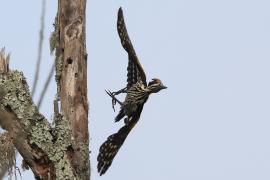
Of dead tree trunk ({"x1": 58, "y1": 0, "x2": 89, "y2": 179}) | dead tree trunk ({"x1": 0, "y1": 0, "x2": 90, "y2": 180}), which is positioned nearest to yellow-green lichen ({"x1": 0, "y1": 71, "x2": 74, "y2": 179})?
dead tree trunk ({"x1": 0, "y1": 0, "x2": 90, "y2": 180})

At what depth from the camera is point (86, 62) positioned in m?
4.75

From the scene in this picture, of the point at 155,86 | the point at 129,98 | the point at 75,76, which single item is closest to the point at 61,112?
the point at 75,76

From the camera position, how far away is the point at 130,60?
5.89 meters

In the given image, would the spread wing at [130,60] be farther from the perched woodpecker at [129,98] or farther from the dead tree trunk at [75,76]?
the dead tree trunk at [75,76]

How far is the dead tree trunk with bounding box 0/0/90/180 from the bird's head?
110 centimetres

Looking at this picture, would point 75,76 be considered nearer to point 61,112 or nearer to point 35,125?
point 61,112

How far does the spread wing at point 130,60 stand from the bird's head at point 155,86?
0.21 ft

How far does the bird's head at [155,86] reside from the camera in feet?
18.7

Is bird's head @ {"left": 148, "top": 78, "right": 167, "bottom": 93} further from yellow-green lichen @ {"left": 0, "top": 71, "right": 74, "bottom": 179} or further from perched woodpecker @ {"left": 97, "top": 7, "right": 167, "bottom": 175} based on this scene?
yellow-green lichen @ {"left": 0, "top": 71, "right": 74, "bottom": 179}

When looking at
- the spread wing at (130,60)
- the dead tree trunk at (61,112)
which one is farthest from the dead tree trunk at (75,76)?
the spread wing at (130,60)

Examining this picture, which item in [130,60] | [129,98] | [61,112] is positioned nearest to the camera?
[61,112]

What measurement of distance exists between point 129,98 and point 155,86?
334 mm

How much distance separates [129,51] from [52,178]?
1749 mm

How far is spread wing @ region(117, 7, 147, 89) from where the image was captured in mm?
5676
